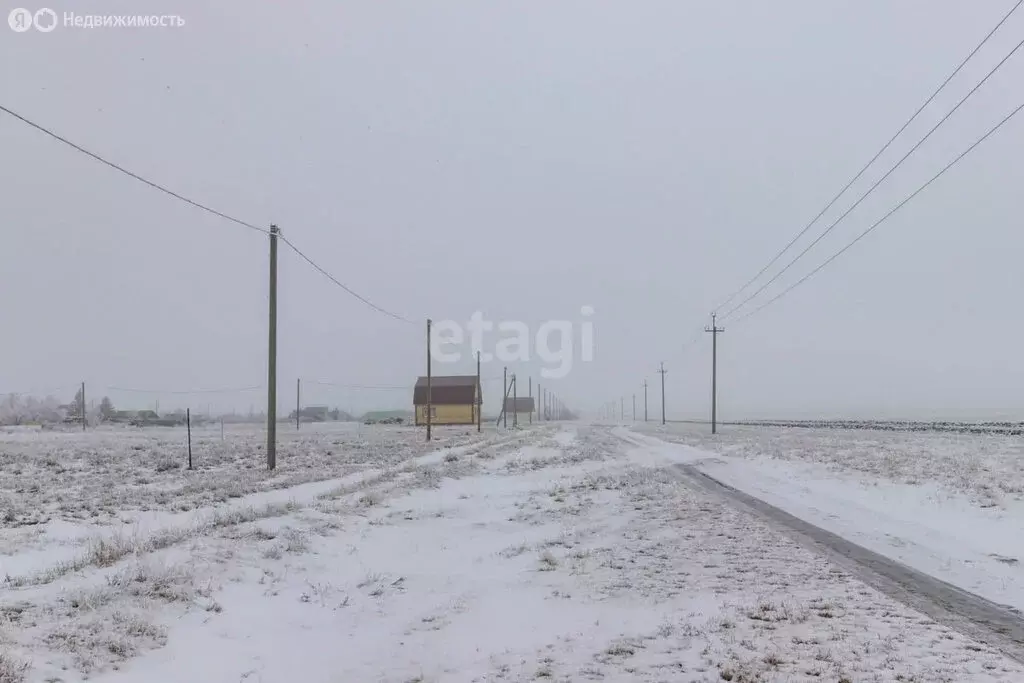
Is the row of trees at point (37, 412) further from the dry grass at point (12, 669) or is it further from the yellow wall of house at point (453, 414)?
the dry grass at point (12, 669)

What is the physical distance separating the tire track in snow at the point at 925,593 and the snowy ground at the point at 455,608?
11.5 inches

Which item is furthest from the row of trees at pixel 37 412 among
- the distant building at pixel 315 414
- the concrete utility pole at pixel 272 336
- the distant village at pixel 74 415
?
the concrete utility pole at pixel 272 336

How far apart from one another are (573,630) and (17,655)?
5078 mm

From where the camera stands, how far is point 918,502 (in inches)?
643

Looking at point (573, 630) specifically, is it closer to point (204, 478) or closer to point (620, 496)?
point (620, 496)

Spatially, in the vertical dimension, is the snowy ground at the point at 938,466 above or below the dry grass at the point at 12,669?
below

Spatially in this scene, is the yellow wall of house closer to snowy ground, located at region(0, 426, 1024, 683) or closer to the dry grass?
snowy ground, located at region(0, 426, 1024, 683)

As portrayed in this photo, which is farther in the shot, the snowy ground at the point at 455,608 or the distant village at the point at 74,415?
the distant village at the point at 74,415

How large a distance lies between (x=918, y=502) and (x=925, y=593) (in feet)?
31.1

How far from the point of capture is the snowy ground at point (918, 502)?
A: 1009 centimetres

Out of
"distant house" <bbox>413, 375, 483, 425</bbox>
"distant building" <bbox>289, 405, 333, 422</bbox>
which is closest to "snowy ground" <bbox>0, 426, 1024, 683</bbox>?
"distant house" <bbox>413, 375, 483, 425</bbox>

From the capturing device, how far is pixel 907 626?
6.85 m

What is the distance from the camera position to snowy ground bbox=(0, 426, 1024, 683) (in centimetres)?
586

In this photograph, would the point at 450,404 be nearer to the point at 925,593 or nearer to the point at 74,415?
the point at 74,415
